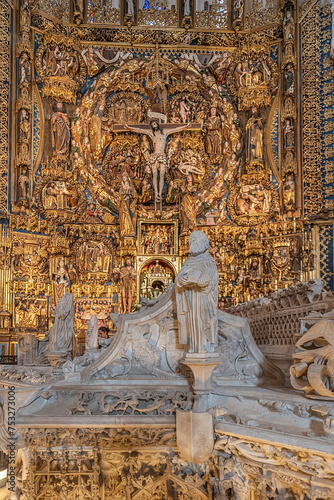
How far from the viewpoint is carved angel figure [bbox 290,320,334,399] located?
4.31 meters

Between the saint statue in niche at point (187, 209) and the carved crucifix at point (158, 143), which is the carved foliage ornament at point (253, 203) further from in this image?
A: the carved crucifix at point (158, 143)

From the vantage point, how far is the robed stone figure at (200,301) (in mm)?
5094

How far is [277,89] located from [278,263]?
618 centimetres

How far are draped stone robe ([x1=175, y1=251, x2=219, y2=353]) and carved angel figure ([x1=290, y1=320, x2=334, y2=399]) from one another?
96cm

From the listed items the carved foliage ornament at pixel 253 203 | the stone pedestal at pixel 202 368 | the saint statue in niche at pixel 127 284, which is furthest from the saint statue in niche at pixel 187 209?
the stone pedestal at pixel 202 368

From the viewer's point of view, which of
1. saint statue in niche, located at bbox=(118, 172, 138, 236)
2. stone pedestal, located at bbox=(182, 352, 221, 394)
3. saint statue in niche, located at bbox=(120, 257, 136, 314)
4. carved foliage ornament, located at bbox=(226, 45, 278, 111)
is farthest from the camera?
carved foliage ornament, located at bbox=(226, 45, 278, 111)

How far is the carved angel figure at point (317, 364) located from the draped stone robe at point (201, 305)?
96 cm

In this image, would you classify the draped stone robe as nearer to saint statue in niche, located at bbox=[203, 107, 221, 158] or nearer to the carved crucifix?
the carved crucifix

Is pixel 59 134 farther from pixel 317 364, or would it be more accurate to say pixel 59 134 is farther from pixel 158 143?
pixel 317 364

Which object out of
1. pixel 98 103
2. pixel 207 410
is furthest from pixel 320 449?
pixel 98 103

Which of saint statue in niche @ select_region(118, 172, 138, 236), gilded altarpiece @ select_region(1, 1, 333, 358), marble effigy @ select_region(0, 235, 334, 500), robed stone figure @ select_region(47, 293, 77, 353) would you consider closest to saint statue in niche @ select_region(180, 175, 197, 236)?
gilded altarpiece @ select_region(1, 1, 333, 358)

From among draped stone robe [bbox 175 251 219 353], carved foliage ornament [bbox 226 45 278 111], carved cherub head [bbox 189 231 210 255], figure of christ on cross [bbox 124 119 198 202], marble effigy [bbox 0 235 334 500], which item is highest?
carved foliage ornament [bbox 226 45 278 111]

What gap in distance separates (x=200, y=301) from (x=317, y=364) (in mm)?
1403

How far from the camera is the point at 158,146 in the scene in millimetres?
16422
